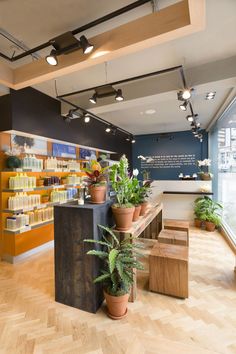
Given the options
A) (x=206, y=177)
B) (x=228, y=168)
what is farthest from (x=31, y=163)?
(x=206, y=177)

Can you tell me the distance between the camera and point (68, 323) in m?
1.99

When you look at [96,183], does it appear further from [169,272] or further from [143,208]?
[169,272]

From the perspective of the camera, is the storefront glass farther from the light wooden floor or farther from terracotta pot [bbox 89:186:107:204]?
terracotta pot [bbox 89:186:107:204]

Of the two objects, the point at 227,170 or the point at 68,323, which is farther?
the point at 227,170

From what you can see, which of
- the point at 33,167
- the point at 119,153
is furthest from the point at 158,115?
the point at 33,167

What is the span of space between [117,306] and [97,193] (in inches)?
48.7

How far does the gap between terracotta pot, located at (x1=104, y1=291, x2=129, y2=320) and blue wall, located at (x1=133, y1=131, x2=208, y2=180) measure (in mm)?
6088

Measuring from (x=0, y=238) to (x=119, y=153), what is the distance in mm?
4772

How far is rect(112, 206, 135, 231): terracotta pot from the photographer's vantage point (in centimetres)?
220

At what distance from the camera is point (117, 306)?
2.02 meters

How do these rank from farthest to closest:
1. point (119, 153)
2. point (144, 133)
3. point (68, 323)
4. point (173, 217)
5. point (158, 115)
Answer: point (144, 133), point (119, 153), point (173, 217), point (158, 115), point (68, 323)

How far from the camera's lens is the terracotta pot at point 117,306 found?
6.54 ft

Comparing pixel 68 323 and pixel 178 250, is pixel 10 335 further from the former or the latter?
pixel 178 250

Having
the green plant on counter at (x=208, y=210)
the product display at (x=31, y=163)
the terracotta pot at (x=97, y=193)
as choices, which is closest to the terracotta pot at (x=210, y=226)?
the green plant on counter at (x=208, y=210)
